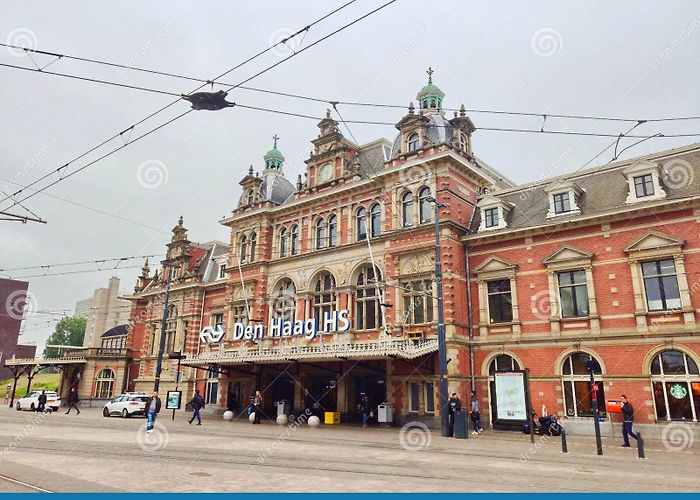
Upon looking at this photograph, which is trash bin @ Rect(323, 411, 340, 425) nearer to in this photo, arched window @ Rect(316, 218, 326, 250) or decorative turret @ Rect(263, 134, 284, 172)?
arched window @ Rect(316, 218, 326, 250)

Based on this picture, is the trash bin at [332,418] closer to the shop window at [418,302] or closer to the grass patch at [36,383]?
the shop window at [418,302]

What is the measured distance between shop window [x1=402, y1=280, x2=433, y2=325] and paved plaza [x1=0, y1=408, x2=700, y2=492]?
918cm

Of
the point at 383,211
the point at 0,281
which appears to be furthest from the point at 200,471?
the point at 0,281

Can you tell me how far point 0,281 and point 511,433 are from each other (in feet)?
262

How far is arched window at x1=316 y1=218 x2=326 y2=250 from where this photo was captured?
114ft

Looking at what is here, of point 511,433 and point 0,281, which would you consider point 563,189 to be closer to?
point 511,433

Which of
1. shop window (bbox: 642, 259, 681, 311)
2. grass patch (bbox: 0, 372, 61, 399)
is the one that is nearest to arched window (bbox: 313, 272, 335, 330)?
shop window (bbox: 642, 259, 681, 311)

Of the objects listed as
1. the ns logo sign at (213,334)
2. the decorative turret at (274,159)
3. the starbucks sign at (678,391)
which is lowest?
the starbucks sign at (678,391)

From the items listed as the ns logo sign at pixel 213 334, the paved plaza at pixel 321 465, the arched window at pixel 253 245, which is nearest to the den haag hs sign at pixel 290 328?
the ns logo sign at pixel 213 334

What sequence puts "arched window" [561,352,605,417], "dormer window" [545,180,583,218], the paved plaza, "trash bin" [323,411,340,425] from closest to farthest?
the paved plaza < "arched window" [561,352,605,417] < "dormer window" [545,180,583,218] < "trash bin" [323,411,340,425]

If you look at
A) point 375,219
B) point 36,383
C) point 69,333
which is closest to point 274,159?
point 375,219

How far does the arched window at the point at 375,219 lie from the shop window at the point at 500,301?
775 centimetres

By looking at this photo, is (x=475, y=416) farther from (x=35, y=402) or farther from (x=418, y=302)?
(x=35, y=402)

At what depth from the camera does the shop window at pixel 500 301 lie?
27609mm
